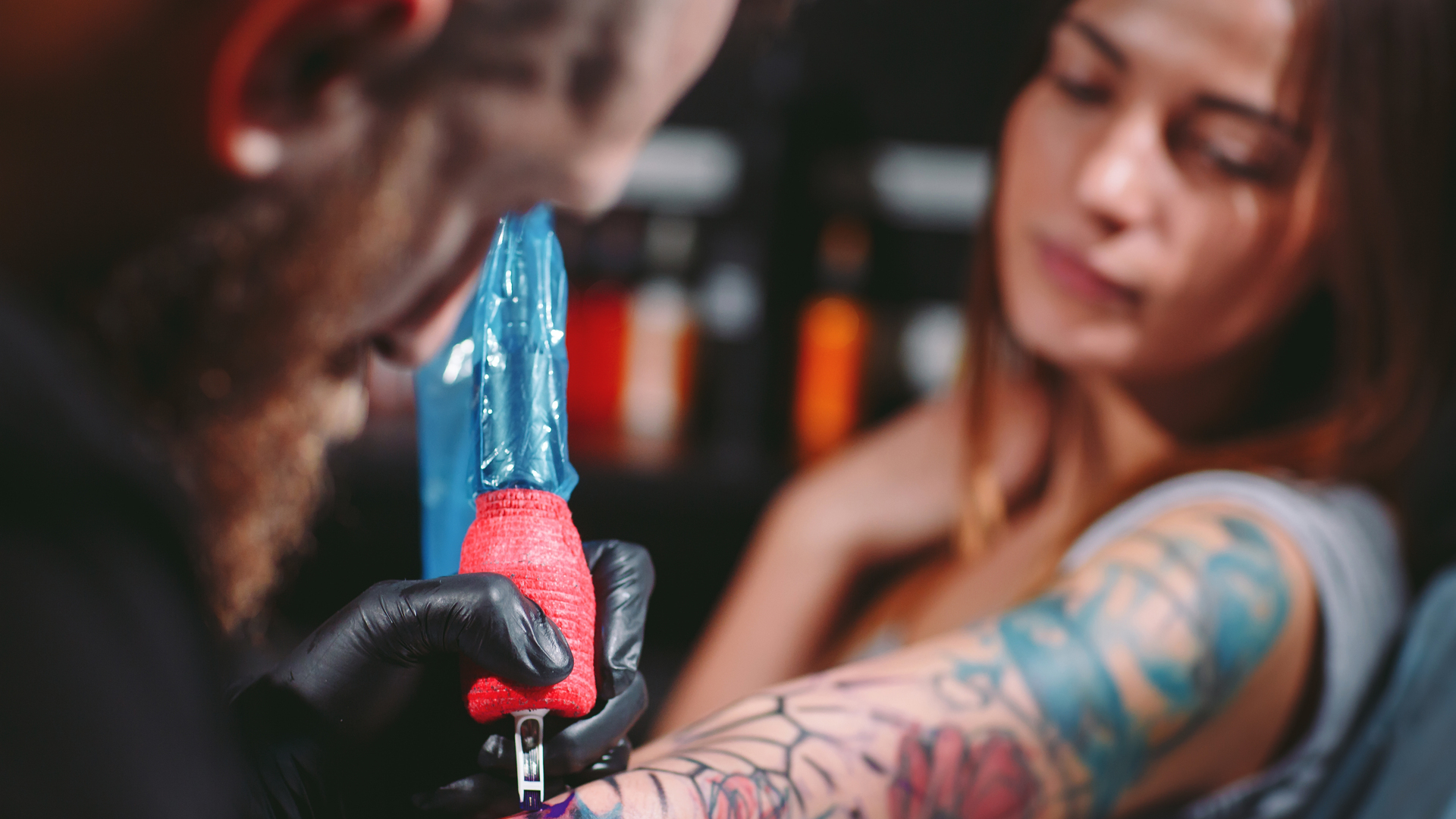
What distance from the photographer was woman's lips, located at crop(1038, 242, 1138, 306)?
845mm

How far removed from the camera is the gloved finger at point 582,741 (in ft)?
1.32

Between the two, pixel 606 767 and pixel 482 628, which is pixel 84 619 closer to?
pixel 482 628

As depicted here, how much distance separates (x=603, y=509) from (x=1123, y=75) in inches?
37.5

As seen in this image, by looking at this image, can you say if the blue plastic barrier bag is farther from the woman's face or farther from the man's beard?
the woman's face

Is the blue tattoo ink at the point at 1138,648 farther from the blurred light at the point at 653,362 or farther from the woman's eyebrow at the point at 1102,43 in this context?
the blurred light at the point at 653,362

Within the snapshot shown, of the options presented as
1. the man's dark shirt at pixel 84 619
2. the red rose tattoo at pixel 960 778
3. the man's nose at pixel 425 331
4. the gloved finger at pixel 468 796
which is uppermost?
the man's nose at pixel 425 331

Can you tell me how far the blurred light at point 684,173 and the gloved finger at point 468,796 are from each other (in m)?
1.43

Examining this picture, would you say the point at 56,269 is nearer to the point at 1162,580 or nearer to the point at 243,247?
the point at 243,247

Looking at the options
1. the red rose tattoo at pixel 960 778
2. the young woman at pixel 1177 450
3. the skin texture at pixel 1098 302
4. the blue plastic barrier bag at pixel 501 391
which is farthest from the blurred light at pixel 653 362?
the blue plastic barrier bag at pixel 501 391

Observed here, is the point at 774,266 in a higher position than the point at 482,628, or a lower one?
higher


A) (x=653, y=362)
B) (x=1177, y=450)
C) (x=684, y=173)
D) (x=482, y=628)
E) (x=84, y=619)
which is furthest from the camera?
(x=684, y=173)

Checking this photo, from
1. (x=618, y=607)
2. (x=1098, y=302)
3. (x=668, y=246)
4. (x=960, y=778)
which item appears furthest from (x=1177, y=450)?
(x=668, y=246)

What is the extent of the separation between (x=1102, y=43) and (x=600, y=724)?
668 millimetres

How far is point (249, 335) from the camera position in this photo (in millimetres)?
393
